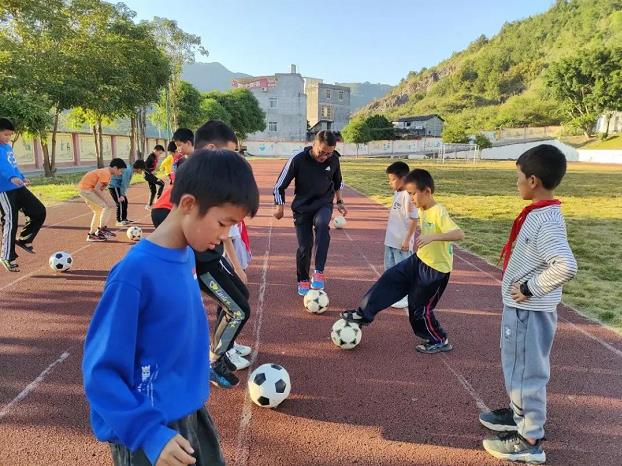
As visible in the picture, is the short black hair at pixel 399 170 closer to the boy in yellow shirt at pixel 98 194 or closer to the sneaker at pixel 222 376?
the sneaker at pixel 222 376

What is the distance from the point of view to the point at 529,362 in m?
2.56

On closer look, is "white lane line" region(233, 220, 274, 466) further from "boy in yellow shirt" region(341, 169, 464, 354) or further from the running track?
"boy in yellow shirt" region(341, 169, 464, 354)

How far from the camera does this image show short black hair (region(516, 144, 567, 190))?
8.18ft

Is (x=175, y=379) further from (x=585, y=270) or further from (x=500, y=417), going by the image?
(x=585, y=270)

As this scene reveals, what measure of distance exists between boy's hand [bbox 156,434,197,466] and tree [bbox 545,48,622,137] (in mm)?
73170

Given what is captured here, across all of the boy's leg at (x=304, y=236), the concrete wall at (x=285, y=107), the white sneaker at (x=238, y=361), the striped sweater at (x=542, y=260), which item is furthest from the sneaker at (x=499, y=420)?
the concrete wall at (x=285, y=107)

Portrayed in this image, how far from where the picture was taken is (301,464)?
2.65 metres

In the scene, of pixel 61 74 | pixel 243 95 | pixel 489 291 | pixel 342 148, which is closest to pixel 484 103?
pixel 342 148

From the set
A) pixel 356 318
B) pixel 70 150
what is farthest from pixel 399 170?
pixel 70 150

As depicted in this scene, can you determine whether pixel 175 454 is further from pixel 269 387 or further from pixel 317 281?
pixel 317 281

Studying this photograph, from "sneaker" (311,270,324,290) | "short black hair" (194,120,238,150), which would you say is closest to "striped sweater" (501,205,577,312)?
"short black hair" (194,120,238,150)

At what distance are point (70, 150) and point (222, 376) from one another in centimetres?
3474

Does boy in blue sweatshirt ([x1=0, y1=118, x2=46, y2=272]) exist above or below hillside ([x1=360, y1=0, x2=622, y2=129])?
below

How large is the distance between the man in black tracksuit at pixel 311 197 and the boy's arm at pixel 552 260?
10.3ft
